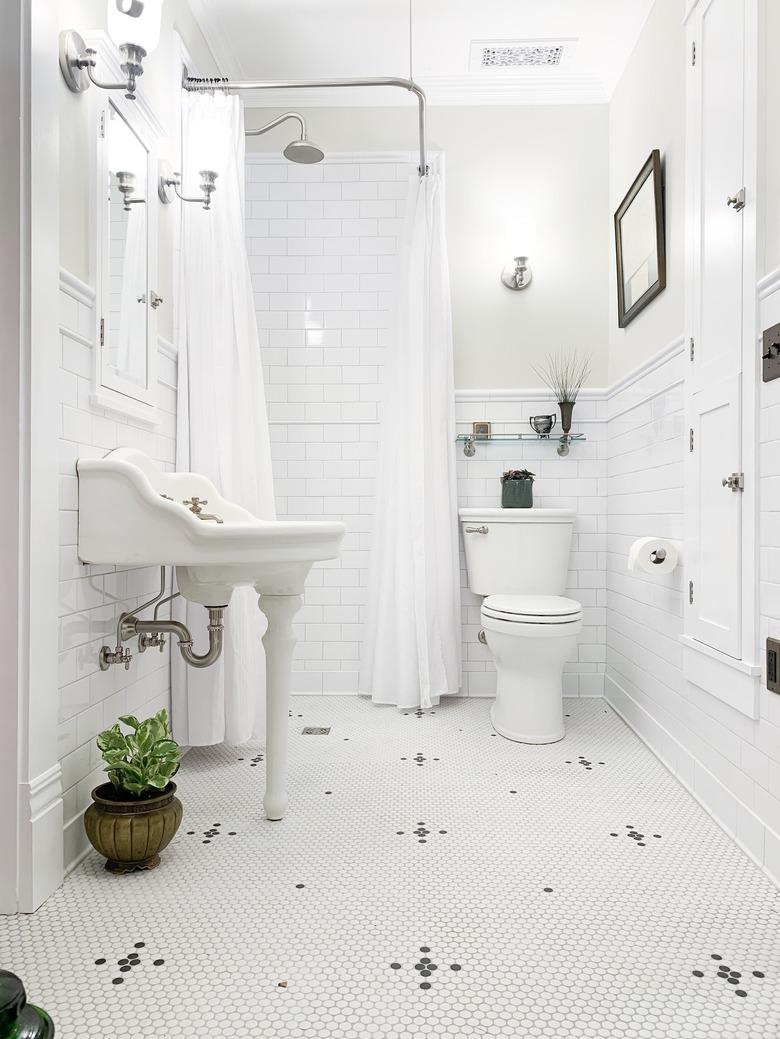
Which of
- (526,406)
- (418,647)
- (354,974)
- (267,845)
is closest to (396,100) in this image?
(526,406)

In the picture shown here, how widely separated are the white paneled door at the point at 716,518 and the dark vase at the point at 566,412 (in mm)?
973

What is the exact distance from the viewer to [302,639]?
124 inches

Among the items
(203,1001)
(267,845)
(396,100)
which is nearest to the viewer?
(203,1001)

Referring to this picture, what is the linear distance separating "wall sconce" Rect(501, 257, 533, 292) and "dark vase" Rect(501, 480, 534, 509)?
87cm

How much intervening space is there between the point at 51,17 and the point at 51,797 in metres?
1.70

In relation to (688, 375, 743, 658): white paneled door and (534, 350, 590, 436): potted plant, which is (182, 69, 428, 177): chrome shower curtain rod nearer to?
(534, 350, 590, 436): potted plant

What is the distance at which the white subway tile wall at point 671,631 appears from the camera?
159 cm

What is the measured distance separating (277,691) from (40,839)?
0.61m

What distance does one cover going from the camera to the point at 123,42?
1.63m

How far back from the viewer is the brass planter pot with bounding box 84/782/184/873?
155 centimetres

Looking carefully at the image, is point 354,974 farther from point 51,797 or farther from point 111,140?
point 111,140

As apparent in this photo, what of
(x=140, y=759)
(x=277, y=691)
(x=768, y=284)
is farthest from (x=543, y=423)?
(x=140, y=759)

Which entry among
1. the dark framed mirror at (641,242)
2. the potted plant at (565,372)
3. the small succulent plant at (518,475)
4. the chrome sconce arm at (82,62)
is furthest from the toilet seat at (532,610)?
the chrome sconce arm at (82,62)

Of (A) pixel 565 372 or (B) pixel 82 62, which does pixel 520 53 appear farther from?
(B) pixel 82 62
